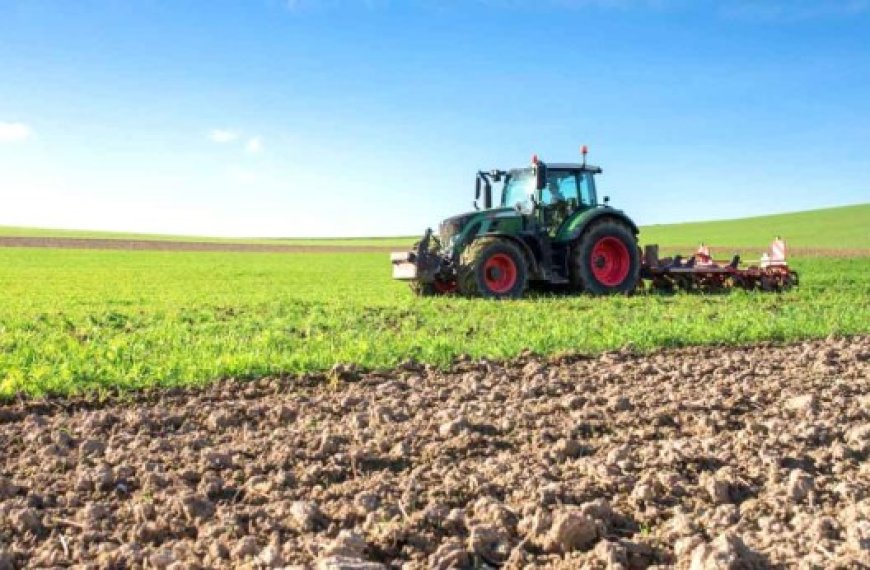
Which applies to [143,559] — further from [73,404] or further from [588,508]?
[73,404]

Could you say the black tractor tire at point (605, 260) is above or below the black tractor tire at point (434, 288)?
above

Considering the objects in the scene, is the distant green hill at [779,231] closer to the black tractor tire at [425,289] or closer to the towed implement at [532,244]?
the towed implement at [532,244]

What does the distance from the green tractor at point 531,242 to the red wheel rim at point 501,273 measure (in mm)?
16

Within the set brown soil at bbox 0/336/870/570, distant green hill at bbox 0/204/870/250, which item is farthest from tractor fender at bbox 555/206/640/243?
distant green hill at bbox 0/204/870/250

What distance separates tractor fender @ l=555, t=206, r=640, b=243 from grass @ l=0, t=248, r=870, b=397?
111cm

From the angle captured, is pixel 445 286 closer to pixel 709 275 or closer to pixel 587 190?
pixel 587 190

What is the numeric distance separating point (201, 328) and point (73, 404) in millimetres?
4247

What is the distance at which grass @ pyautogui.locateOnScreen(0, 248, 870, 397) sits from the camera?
7.20 metres

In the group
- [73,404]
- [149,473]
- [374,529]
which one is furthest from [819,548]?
[73,404]

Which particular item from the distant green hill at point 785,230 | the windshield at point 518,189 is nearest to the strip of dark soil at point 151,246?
the distant green hill at point 785,230

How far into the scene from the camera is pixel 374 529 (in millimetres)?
3525

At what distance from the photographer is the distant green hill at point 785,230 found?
5500 centimetres

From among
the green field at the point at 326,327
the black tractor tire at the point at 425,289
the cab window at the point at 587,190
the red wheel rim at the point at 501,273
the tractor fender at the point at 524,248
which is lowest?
the green field at the point at 326,327

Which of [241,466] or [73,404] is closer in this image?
[241,466]
